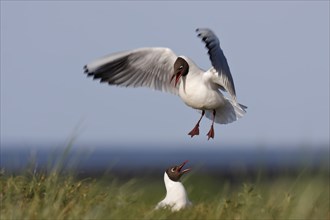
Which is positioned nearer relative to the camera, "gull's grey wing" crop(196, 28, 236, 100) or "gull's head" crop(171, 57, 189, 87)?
"gull's grey wing" crop(196, 28, 236, 100)

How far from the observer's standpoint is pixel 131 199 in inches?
290

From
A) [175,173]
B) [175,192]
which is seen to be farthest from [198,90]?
→ [175,192]

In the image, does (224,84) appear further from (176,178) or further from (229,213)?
(229,213)

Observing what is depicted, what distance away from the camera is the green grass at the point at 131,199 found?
672 centimetres

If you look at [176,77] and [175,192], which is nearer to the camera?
[175,192]

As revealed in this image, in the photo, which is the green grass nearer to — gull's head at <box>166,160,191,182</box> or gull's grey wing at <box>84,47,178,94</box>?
gull's head at <box>166,160,191,182</box>

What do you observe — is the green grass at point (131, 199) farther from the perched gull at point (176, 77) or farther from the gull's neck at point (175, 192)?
the perched gull at point (176, 77)

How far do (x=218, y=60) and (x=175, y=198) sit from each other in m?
2.15

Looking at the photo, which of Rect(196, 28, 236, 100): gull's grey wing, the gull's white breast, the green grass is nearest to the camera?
the green grass

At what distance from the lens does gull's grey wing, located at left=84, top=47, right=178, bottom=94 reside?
11427mm

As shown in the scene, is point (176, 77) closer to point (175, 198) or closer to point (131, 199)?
point (175, 198)

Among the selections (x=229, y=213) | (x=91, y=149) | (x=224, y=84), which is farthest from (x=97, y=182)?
(x=224, y=84)

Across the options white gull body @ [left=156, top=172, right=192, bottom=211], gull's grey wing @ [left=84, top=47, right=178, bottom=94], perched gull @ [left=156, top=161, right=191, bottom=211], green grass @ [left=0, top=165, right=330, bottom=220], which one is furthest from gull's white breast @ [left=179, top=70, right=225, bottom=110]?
green grass @ [left=0, top=165, right=330, bottom=220]

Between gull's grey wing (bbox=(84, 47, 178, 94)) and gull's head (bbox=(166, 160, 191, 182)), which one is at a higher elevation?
gull's grey wing (bbox=(84, 47, 178, 94))
